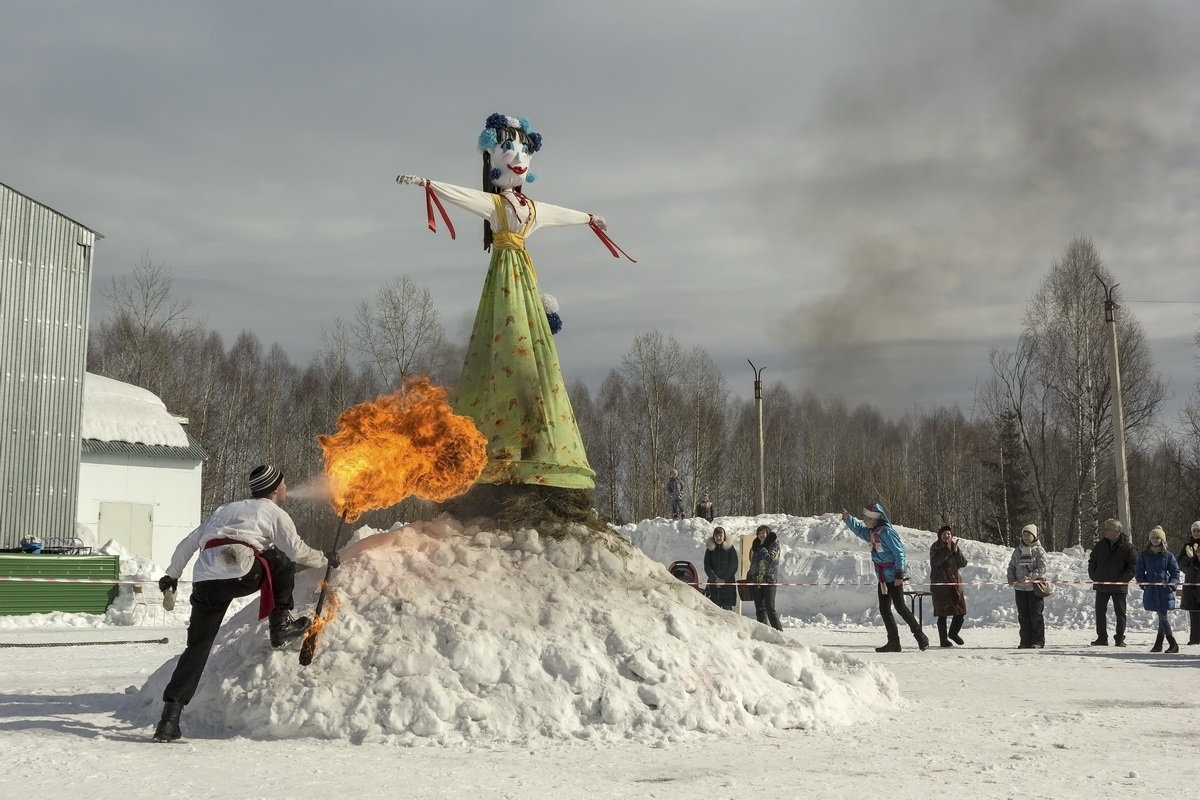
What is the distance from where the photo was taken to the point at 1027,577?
1335 centimetres

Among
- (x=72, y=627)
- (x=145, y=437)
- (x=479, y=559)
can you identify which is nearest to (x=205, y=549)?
(x=479, y=559)

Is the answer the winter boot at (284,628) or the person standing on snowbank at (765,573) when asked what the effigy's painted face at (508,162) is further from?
the person standing on snowbank at (765,573)

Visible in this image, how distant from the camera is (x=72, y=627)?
18.2 metres

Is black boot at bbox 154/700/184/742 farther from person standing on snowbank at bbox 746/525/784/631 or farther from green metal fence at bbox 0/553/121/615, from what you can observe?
green metal fence at bbox 0/553/121/615

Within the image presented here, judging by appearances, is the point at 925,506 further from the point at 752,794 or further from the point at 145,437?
the point at 752,794

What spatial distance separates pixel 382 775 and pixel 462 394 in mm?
3523

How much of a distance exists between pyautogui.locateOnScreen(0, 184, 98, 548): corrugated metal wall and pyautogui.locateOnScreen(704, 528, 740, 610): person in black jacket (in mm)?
14633

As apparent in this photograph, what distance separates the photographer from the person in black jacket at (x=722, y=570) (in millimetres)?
15227

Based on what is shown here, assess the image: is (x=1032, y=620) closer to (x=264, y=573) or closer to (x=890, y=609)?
(x=890, y=609)

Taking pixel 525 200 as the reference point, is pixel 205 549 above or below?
below

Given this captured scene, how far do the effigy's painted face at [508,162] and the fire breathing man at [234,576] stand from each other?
148 inches

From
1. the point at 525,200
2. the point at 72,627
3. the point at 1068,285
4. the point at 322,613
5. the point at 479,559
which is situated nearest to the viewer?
the point at 322,613

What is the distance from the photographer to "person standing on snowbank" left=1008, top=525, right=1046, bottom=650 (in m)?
13.2

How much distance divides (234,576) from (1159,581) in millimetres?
12030
